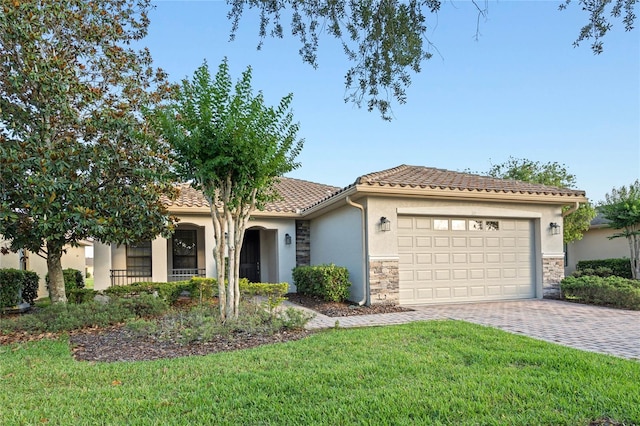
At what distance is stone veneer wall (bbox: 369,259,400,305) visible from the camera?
9.62 metres

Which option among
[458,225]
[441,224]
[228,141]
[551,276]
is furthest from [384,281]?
[551,276]

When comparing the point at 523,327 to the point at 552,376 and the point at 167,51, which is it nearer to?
the point at 552,376

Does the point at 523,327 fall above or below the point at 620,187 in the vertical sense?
below

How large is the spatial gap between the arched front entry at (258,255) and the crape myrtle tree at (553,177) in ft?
44.0

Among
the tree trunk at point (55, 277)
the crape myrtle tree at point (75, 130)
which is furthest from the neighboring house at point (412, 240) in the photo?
the crape myrtle tree at point (75, 130)

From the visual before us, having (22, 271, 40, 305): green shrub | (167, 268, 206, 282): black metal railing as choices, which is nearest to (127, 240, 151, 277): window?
(167, 268, 206, 282): black metal railing

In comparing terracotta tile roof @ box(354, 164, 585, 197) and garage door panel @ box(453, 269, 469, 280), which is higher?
terracotta tile roof @ box(354, 164, 585, 197)

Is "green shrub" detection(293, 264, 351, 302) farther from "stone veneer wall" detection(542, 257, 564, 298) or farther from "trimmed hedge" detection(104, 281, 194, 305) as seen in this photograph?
"stone veneer wall" detection(542, 257, 564, 298)

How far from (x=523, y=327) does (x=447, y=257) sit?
382 centimetres

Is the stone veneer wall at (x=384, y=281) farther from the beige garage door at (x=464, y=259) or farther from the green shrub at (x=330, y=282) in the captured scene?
the green shrub at (x=330, y=282)

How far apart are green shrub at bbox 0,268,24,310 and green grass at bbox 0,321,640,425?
5786 mm

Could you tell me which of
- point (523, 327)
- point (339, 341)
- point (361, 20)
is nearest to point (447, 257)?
point (523, 327)

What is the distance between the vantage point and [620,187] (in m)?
27.5

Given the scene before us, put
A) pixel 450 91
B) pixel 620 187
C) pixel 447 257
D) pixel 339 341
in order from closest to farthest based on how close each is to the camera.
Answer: pixel 339 341 < pixel 450 91 < pixel 447 257 < pixel 620 187
